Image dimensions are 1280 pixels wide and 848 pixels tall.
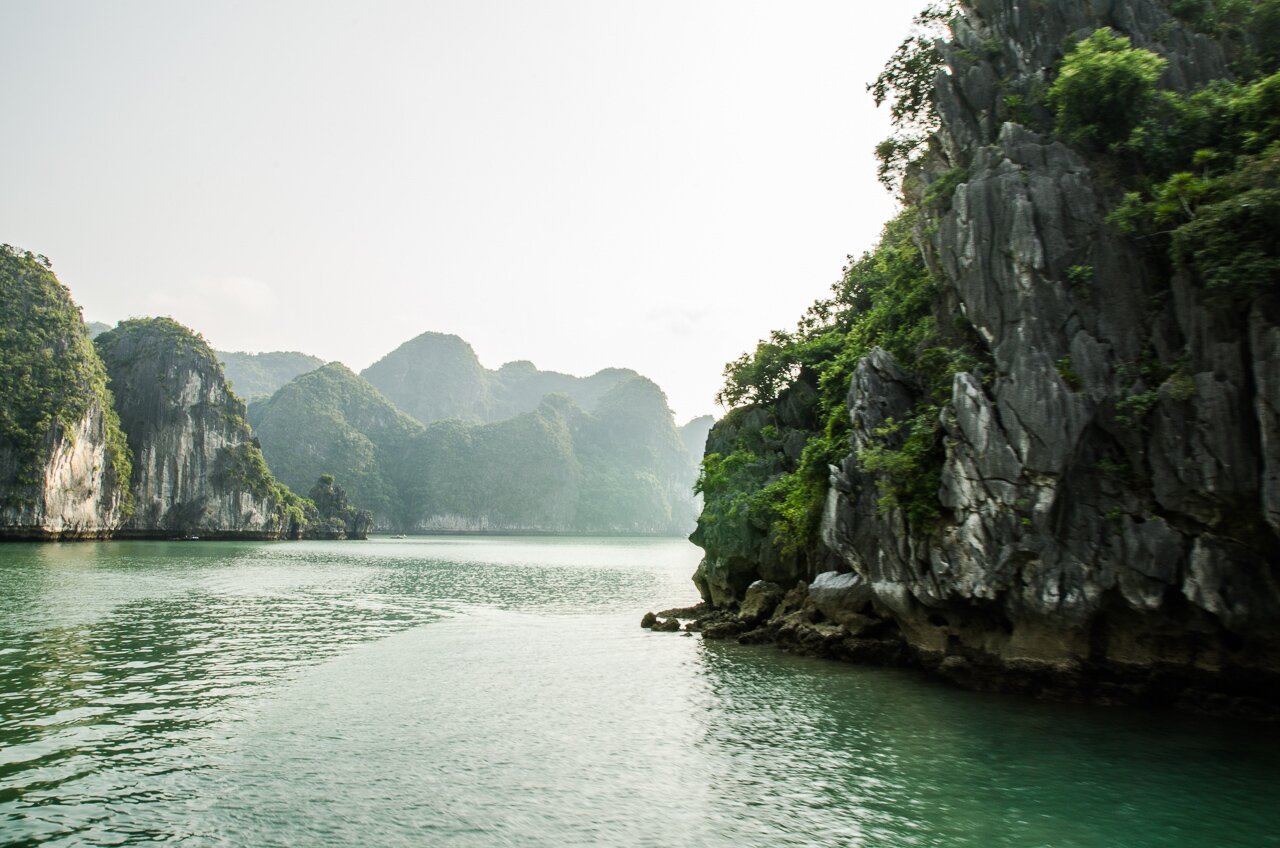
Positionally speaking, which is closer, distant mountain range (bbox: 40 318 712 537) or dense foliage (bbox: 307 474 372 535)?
distant mountain range (bbox: 40 318 712 537)

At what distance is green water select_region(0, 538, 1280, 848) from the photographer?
10.6m

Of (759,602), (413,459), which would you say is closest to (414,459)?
(413,459)

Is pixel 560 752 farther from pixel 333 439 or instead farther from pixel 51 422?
pixel 333 439

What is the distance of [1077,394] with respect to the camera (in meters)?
15.7

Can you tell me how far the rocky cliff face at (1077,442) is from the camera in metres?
14.0

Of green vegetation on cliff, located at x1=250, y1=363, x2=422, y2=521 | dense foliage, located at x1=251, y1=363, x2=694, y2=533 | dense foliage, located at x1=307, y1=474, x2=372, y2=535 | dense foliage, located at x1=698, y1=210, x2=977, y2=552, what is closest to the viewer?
dense foliage, located at x1=698, y1=210, x2=977, y2=552

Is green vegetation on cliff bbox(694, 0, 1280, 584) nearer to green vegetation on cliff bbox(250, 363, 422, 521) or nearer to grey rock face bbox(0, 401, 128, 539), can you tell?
grey rock face bbox(0, 401, 128, 539)

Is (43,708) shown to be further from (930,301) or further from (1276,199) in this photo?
(1276,199)

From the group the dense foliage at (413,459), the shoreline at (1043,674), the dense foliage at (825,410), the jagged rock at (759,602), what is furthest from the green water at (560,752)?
the dense foliage at (413,459)

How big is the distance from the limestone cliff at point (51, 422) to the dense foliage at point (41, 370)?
0.27ft

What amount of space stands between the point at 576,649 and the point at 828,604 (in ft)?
27.1

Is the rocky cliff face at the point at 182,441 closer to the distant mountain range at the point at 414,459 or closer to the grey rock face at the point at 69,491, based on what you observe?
the grey rock face at the point at 69,491

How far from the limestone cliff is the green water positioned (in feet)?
181

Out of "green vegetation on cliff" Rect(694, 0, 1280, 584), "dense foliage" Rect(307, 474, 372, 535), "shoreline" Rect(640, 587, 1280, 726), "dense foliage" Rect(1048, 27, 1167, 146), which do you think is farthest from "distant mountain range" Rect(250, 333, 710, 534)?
"dense foliage" Rect(1048, 27, 1167, 146)
